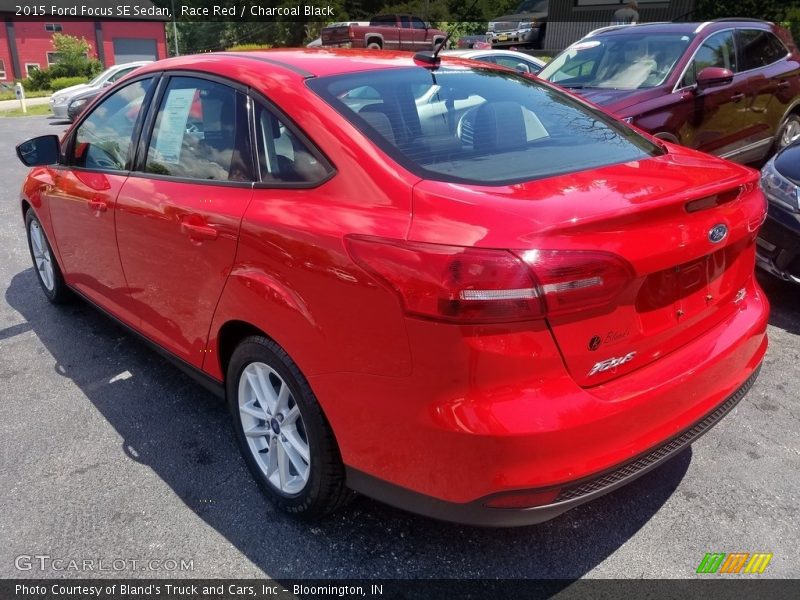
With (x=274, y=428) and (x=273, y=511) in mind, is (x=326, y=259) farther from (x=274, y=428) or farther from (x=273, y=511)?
(x=273, y=511)

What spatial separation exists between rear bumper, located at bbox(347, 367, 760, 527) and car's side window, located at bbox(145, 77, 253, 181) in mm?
1268

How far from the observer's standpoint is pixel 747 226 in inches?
92.0

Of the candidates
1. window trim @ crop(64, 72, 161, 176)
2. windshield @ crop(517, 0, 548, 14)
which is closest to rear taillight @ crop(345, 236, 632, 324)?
window trim @ crop(64, 72, 161, 176)

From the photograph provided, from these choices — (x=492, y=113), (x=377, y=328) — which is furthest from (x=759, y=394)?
(x=377, y=328)

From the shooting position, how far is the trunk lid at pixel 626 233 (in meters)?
1.85

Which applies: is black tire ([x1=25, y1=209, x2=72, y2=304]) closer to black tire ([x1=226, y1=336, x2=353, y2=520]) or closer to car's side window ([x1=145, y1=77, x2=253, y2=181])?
car's side window ([x1=145, y1=77, x2=253, y2=181])

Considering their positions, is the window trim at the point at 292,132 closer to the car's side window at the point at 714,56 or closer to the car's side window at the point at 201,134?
the car's side window at the point at 201,134

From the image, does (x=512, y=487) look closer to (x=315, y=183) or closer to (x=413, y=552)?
(x=413, y=552)

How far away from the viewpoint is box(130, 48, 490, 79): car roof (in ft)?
8.75

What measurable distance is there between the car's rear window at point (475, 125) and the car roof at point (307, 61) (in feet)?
0.28

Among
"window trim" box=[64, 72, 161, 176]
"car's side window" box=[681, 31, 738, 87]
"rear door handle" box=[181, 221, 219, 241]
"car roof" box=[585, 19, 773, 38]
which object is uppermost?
"car roof" box=[585, 19, 773, 38]

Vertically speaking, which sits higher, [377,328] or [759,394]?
[377,328]

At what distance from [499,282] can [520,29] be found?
1019 inches

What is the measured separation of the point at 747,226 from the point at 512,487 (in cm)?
130
